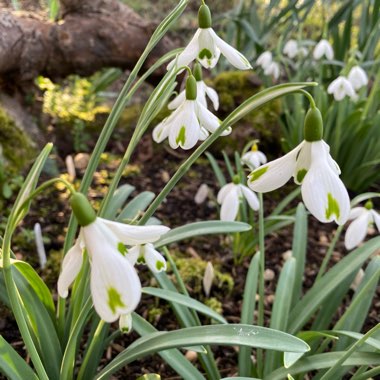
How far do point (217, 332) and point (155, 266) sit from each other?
178mm

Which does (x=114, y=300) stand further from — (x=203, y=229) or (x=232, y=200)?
(x=232, y=200)

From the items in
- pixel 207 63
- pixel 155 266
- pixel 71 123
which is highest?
pixel 71 123

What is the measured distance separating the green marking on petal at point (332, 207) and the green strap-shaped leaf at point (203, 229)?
493mm

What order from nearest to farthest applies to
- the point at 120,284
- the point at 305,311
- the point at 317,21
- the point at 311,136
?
the point at 120,284 < the point at 311,136 < the point at 305,311 < the point at 317,21

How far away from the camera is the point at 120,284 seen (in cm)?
62

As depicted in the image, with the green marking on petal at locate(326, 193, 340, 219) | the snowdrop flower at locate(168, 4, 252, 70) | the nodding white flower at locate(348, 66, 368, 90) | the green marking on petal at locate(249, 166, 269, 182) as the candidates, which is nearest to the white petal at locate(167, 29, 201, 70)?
the snowdrop flower at locate(168, 4, 252, 70)

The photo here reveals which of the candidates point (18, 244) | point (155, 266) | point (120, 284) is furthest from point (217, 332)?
point (18, 244)

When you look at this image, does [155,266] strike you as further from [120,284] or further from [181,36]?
[181,36]

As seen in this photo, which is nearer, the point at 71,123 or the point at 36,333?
the point at 36,333

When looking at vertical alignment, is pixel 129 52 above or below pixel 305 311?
above

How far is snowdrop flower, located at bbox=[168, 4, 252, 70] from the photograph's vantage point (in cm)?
96

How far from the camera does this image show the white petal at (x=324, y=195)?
742 mm

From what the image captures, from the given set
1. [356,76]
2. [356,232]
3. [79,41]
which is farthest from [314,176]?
[79,41]

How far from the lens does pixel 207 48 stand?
978 millimetres
